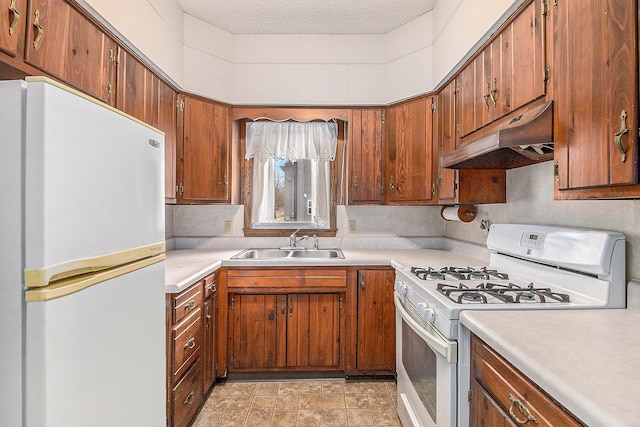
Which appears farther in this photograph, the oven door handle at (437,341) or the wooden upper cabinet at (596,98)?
the oven door handle at (437,341)

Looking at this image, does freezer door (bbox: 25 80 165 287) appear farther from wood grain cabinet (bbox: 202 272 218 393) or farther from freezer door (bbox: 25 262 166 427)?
wood grain cabinet (bbox: 202 272 218 393)

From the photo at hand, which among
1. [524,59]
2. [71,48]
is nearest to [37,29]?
[71,48]

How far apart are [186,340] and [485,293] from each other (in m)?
1.47

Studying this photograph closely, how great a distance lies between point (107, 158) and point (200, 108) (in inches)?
69.4

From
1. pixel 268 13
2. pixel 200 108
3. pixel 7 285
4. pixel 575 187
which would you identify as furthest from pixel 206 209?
pixel 575 187

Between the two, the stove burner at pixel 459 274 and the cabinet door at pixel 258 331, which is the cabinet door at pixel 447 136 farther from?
the cabinet door at pixel 258 331

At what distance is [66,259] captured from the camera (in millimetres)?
749

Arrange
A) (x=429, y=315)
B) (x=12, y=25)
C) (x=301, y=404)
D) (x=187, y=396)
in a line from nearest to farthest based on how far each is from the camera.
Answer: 1. (x=12, y=25)
2. (x=429, y=315)
3. (x=187, y=396)
4. (x=301, y=404)

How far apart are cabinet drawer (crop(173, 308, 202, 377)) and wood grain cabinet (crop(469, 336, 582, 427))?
132 centimetres

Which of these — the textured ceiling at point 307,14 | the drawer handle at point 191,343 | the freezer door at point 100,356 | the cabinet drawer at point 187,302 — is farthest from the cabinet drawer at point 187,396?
the textured ceiling at point 307,14

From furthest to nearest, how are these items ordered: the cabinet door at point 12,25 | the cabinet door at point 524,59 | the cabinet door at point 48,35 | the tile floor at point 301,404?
1. the tile floor at point 301,404
2. the cabinet door at point 524,59
3. the cabinet door at point 48,35
4. the cabinet door at point 12,25

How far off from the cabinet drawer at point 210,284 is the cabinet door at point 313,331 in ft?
1.69

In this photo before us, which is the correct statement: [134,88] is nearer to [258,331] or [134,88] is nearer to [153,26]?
[153,26]

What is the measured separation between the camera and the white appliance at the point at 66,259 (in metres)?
0.69
